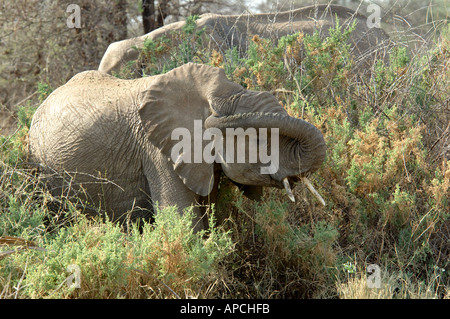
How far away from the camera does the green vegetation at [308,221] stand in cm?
413

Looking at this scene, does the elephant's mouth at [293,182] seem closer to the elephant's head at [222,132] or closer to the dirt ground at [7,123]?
the elephant's head at [222,132]

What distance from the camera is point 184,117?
474cm

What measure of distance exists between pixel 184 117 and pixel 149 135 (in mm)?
284

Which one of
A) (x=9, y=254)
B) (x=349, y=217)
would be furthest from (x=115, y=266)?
(x=349, y=217)

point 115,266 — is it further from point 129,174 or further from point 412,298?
point 412,298

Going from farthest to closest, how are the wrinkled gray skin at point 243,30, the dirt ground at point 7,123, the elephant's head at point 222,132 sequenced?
1. the wrinkled gray skin at point 243,30
2. the dirt ground at point 7,123
3. the elephant's head at point 222,132

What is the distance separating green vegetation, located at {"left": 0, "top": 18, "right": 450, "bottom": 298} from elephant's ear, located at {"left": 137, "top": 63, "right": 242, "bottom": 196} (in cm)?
35

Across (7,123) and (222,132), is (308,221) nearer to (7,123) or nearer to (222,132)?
(222,132)

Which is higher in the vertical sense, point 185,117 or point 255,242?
point 185,117

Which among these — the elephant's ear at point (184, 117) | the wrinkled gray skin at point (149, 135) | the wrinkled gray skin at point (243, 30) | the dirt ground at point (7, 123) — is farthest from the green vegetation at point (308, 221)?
the wrinkled gray skin at point (243, 30)

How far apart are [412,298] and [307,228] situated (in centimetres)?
118

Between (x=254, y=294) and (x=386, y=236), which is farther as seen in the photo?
(x=386, y=236)

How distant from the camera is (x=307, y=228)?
5090 millimetres

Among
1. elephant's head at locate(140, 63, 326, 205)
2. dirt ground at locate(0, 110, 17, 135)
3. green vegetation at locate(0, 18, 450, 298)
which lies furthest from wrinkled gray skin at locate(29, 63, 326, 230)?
dirt ground at locate(0, 110, 17, 135)
